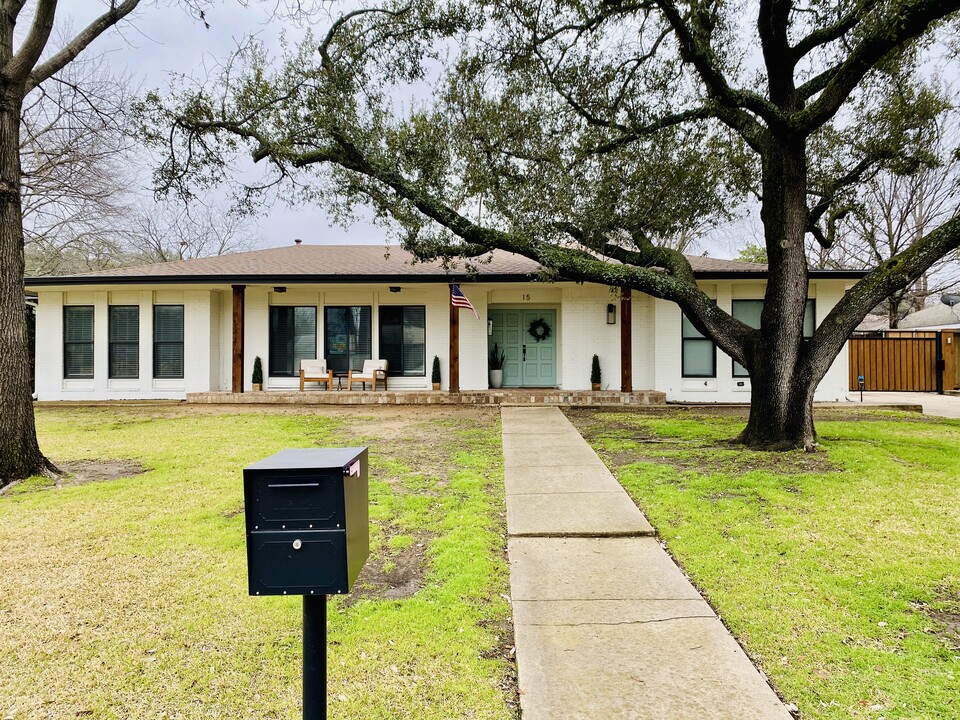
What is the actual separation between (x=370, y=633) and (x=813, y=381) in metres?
6.82

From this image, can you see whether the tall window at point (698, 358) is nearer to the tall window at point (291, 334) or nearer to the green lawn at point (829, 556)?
the green lawn at point (829, 556)

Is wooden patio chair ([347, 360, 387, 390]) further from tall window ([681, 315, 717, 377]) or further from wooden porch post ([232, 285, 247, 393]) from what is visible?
tall window ([681, 315, 717, 377])

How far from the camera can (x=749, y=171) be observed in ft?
31.5

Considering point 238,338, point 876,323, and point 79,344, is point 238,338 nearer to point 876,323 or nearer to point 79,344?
point 79,344

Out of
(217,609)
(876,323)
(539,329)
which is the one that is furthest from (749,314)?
(876,323)

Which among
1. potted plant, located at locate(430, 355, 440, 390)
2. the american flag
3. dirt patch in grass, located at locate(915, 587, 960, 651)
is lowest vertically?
dirt patch in grass, located at locate(915, 587, 960, 651)

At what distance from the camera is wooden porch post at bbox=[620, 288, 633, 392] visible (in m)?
12.7

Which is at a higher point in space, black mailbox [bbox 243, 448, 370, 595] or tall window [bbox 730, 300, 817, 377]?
tall window [bbox 730, 300, 817, 377]

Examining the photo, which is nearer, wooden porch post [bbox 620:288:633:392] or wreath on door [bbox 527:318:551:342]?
wooden porch post [bbox 620:288:633:392]

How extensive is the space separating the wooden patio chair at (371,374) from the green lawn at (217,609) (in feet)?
23.2

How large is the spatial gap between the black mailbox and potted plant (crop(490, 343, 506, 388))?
40.7 feet

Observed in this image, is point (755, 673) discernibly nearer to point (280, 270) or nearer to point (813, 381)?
point (813, 381)

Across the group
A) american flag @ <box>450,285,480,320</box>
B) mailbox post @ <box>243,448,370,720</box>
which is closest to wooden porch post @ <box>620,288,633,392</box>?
american flag @ <box>450,285,480,320</box>

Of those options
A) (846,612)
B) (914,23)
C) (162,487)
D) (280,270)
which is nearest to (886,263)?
(914,23)
